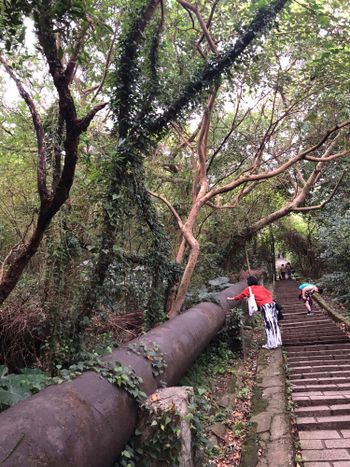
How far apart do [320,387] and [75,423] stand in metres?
4.70

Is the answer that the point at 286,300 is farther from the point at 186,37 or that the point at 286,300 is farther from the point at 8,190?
the point at 8,190

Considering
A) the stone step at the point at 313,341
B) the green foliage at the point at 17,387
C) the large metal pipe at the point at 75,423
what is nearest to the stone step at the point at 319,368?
the stone step at the point at 313,341

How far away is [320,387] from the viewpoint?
5.92m

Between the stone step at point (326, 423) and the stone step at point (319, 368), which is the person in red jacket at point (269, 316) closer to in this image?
the stone step at point (319, 368)

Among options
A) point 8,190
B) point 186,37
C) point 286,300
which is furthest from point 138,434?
point 286,300

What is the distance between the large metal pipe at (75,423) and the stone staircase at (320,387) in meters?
1.91

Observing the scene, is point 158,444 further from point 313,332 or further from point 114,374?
point 313,332

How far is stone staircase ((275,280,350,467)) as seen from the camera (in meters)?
4.16

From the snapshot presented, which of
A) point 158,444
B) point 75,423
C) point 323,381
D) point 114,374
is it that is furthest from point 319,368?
point 75,423

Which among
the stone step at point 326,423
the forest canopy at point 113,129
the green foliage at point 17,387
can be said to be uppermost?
the forest canopy at point 113,129

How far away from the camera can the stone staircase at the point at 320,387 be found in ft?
13.6

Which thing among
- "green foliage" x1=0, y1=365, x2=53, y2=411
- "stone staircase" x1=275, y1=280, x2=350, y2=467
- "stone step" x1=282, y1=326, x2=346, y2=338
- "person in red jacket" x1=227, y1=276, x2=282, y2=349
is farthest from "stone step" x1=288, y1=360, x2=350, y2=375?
"green foliage" x1=0, y1=365, x2=53, y2=411

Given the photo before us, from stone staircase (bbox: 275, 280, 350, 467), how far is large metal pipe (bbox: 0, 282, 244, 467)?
1.91 metres

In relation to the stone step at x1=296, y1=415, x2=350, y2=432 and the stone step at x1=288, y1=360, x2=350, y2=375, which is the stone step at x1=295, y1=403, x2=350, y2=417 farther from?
the stone step at x1=288, y1=360, x2=350, y2=375
